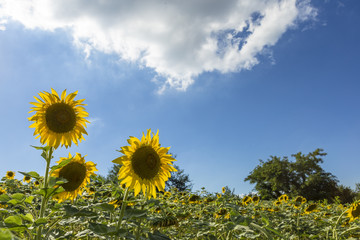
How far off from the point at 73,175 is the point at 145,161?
1.18m

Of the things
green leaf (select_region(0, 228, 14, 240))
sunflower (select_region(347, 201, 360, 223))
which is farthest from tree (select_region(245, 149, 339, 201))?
green leaf (select_region(0, 228, 14, 240))

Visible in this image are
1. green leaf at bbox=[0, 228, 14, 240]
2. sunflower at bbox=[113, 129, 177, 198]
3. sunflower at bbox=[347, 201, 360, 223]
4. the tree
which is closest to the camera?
green leaf at bbox=[0, 228, 14, 240]

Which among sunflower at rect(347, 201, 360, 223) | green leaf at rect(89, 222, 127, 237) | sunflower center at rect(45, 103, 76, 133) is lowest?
green leaf at rect(89, 222, 127, 237)

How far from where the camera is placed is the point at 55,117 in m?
3.48

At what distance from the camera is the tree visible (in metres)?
41.4

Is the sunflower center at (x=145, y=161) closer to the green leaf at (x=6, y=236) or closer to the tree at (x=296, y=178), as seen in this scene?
the green leaf at (x=6, y=236)

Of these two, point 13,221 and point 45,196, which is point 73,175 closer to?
point 45,196

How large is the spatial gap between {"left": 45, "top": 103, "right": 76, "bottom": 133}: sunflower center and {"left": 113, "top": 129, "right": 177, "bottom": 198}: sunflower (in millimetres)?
1052

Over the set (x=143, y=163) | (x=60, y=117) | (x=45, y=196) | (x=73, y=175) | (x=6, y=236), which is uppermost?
(x=60, y=117)

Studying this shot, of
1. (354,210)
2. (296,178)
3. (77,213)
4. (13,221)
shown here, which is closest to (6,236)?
(77,213)

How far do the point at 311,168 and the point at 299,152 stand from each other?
129 inches

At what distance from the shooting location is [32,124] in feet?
11.3

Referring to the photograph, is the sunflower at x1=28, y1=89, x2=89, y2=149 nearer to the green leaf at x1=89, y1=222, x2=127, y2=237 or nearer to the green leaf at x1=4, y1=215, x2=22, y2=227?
the green leaf at x1=4, y1=215, x2=22, y2=227

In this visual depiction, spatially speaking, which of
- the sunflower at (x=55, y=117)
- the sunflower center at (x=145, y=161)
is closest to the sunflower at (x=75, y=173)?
the sunflower at (x=55, y=117)
